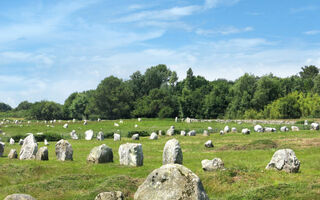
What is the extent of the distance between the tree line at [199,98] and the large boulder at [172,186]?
84749 mm

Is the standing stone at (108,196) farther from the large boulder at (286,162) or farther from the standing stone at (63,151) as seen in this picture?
the standing stone at (63,151)

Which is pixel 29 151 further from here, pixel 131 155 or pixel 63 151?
pixel 131 155

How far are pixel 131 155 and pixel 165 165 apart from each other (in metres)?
14.7

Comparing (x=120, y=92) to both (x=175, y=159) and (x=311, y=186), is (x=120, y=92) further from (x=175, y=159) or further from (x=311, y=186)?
(x=311, y=186)

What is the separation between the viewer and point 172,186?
11711 millimetres

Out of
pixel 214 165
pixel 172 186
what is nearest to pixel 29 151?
pixel 214 165

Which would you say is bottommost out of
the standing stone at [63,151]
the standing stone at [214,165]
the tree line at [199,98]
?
the standing stone at [214,165]

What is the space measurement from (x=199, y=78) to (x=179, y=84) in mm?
7580

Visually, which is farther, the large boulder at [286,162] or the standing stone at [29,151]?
the standing stone at [29,151]

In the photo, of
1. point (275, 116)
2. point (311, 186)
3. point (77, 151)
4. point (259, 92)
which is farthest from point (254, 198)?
point (259, 92)

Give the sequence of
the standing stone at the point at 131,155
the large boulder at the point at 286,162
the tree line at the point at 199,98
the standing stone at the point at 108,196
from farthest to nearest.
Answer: the tree line at the point at 199,98
the standing stone at the point at 131,155
the large boulder at the point at 286,162
the standing stone at the point at 108,196

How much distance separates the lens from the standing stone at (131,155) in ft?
86.9

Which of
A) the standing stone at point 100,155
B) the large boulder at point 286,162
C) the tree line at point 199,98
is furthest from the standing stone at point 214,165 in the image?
the tree line at point 199,98

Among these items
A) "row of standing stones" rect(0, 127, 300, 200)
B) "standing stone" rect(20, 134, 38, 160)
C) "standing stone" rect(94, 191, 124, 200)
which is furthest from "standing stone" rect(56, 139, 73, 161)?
"standing stone" rect(94, 191, 124, 200)
